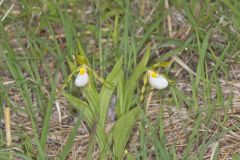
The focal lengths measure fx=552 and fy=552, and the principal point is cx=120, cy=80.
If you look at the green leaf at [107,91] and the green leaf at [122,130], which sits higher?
the green leaf at [107,91]

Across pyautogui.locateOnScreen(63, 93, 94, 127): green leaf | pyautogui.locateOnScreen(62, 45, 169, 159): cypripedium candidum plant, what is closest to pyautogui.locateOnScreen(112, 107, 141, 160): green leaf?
pyautogui.locateOnScreen(62, 45, 169, 159): cypripedium candidum plant

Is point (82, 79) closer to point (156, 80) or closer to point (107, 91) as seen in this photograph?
point (107, 91)

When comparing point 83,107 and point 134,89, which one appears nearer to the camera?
point 83,107

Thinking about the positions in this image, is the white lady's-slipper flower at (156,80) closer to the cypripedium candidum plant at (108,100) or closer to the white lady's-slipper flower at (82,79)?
the cypripedium candidum plant at (108,100)

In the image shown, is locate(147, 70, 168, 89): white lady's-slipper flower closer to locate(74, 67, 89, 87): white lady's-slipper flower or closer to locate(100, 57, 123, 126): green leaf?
locate(100, 57, 123, 126): green leaf

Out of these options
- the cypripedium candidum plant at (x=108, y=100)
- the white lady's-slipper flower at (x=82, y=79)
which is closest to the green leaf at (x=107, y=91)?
the cypripedium candidum plant at (x=108, y=100)

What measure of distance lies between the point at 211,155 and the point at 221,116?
1.00 feet

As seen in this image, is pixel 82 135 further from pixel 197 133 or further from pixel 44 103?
pixel 197 133

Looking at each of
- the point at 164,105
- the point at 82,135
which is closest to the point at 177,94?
the point at 164,105

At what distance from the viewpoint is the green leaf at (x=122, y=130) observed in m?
2.38

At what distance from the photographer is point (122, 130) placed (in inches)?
95.7

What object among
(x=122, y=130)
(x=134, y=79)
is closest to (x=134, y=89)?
(x=134, y=79)

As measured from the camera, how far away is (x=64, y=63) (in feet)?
9.45

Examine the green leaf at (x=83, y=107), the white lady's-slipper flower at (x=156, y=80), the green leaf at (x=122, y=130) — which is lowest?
the green leaf at (x=122, y=130)
